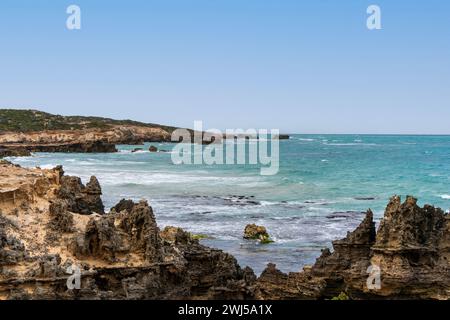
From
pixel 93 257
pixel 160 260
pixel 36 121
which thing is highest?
pixel 36 121

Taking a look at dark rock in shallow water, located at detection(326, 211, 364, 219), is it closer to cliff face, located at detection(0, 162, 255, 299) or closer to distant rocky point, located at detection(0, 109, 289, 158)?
cliff face, located at detection(0, 162, 255, 299)

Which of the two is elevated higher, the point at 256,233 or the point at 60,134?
the point at 60,134

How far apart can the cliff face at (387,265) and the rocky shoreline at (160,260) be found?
2cm

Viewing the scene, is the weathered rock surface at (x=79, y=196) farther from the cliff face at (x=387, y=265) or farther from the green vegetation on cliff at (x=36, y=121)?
the green vegetation on cliff at (x=36, y=121)

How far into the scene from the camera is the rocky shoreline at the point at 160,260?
11.8 meters

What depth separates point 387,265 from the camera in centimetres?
1310

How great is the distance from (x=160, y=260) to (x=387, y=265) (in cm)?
484

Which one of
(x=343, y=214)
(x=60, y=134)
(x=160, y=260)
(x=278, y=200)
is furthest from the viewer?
(x=60, y=134)

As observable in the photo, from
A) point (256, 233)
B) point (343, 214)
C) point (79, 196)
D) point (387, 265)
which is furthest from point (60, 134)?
point (387, 265)

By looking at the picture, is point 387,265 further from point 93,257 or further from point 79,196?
point 79,196

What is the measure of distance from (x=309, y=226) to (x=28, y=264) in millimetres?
21934

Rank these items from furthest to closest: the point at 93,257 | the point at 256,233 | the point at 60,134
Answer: the point at 60,134 < the point at 256,233 < the point at 93,257

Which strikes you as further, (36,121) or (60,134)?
(36,121)

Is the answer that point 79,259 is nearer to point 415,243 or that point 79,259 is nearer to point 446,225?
point 415,243
